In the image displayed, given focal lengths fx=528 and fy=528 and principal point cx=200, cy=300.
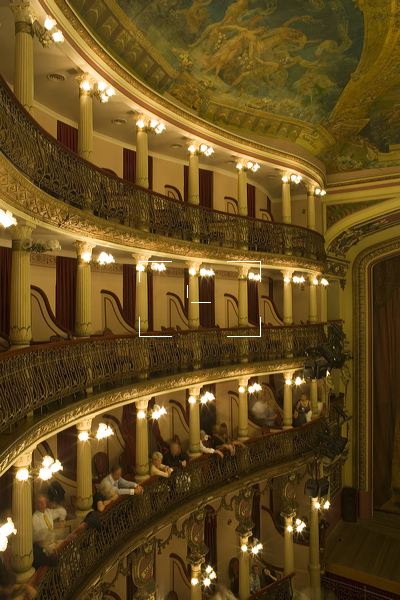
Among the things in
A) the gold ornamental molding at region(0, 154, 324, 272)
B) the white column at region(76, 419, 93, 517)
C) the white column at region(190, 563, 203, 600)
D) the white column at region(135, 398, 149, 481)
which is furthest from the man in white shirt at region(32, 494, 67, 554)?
the white column at region(190, 563, 203, 600)

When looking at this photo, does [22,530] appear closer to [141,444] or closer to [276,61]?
[141,444]

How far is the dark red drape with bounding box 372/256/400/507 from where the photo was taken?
22.0 meters

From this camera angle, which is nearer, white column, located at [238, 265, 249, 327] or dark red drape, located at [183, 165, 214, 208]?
white column, located at [238, 265, 249, 327]

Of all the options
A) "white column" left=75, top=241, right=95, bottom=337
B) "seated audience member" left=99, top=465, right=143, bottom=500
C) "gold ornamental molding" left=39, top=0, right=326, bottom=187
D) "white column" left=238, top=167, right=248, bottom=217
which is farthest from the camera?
"white column" left=238, top=167, right=248, bottom=217

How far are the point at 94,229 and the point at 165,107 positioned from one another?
14.5 ft

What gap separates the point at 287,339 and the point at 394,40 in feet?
29.6

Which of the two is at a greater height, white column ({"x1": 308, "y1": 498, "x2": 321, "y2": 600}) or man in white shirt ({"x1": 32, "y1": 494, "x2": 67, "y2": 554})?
man in white shirt ({"x1": 32, "y1": 494, "x2": 67, "y2": 554})

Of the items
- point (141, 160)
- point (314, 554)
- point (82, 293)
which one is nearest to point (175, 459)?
point (82, 293)

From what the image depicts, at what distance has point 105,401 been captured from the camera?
10.6 meters

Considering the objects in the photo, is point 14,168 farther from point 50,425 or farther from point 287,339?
point 287,339

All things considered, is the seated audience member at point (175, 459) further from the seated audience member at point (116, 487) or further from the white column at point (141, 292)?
the white column at point (141, 292)

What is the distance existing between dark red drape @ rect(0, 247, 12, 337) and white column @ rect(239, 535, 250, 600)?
9.56 meters

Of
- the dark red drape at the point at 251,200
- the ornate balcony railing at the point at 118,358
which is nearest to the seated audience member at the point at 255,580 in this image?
the ornate balcony railing at the point at 118,358

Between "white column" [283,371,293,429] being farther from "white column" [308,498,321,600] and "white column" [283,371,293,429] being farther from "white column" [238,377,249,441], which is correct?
"white column" [308,498,321,600]
